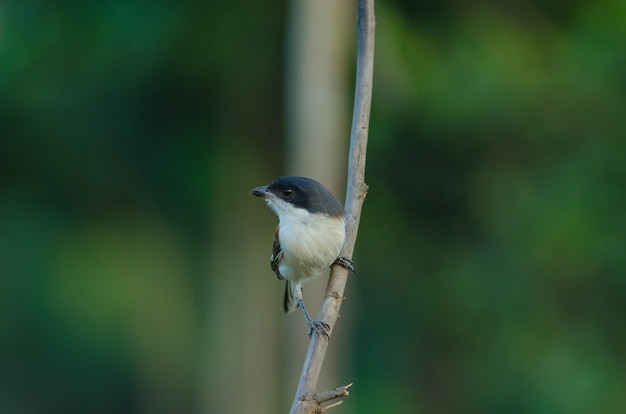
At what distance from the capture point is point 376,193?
13.1m

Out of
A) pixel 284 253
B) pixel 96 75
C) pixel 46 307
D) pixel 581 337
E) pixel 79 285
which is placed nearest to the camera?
pixel 284 253

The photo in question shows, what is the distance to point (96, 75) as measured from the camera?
12352 mm

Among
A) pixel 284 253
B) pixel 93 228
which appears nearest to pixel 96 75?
pixel 93 228

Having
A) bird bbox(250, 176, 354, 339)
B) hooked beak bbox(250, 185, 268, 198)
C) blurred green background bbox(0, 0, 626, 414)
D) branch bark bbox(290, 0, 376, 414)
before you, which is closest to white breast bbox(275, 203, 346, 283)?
bird bbox(250, 176, 354, 339)

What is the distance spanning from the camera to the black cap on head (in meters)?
3.68

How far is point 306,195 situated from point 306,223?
0.11 meters

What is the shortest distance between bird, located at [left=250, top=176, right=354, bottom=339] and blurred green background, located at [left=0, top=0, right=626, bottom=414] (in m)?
6.07

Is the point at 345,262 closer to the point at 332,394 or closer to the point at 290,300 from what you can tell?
the point at 332,394

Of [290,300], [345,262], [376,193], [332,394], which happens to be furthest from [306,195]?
[376,193]

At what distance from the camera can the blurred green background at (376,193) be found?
438 inches

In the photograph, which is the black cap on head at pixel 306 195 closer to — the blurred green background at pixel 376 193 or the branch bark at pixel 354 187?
the branch bark at pixel 354 187

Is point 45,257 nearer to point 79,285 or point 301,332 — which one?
point 79,285

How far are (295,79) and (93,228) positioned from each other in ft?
18.1

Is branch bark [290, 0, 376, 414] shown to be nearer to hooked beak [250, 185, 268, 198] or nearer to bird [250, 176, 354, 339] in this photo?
bird [250, 176, 354, 339]
